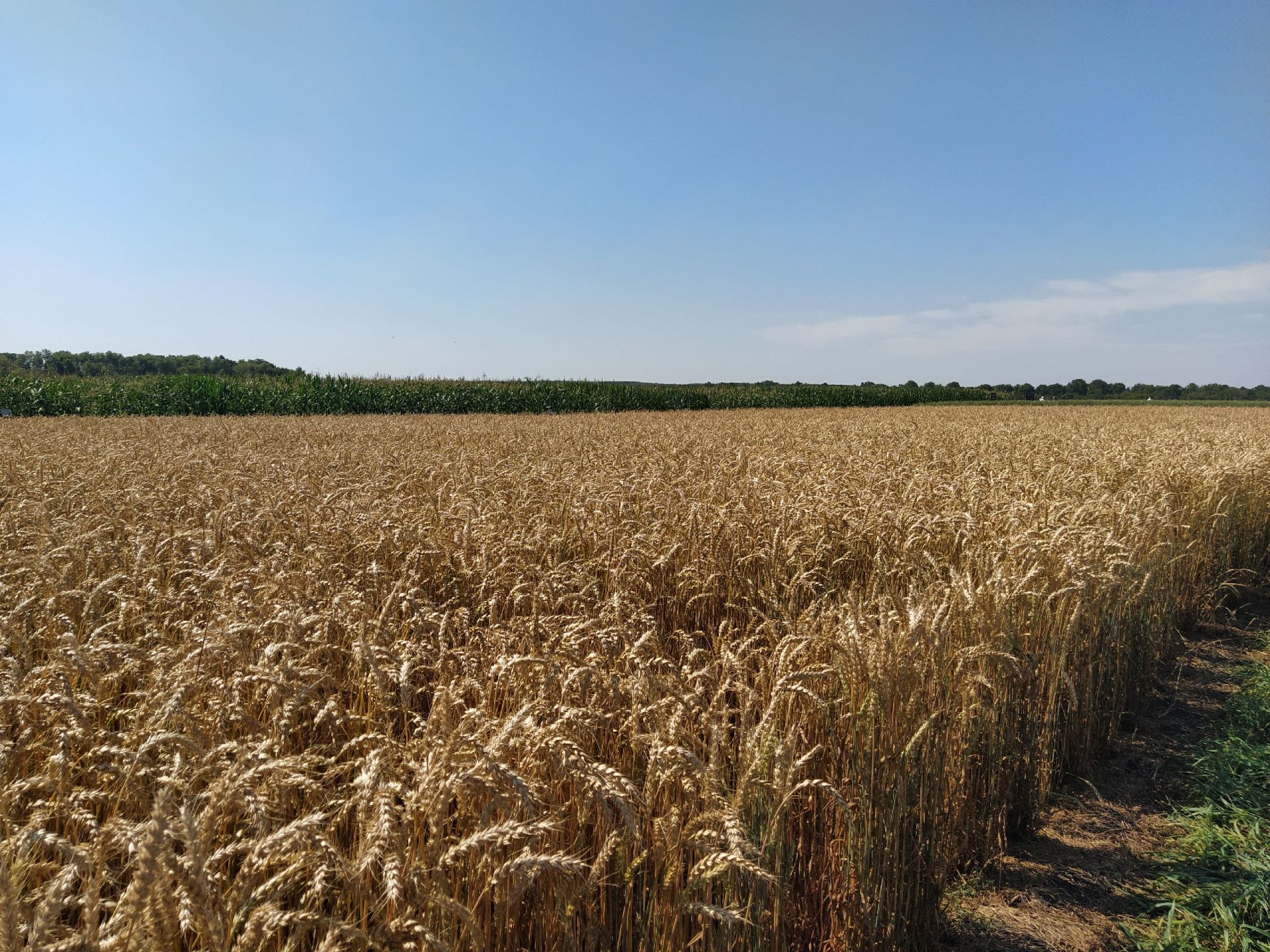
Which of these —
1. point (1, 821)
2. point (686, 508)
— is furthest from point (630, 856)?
point (686, 508)

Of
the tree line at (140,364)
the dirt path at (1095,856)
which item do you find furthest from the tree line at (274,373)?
the dirt path at (1095,856)

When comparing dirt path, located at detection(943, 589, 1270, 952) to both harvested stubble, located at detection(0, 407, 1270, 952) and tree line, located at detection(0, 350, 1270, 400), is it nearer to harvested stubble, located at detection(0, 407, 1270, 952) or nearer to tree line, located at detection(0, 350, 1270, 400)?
harvested stubble, located at detection(0, 407, 1270, 952)

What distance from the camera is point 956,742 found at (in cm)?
295

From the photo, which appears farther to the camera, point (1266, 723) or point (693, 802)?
point (1266, 723)

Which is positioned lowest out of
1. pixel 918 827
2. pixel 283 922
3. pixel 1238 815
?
pixel 1238 815

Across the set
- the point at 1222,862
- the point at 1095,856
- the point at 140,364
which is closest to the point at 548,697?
the point at 1095,856

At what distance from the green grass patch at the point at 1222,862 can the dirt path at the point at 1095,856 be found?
0.11 metres

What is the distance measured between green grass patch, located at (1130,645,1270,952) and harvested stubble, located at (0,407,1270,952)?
22.7 inches

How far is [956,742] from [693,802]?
1.59 metres

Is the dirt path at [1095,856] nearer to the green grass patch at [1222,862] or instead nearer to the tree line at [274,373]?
the green grass patch at [1222,862]

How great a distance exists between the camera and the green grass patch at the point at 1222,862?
8.42ft

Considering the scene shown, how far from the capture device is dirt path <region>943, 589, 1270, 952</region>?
8.79ft

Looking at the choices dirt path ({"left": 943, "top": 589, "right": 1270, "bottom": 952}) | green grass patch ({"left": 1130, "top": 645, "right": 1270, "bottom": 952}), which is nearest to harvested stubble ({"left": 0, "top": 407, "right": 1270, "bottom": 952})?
dirt path ({"left": 943, "top": 589, "right": 1270, "bottom": 952})

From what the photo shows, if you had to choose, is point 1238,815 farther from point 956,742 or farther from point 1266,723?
point 956,742
